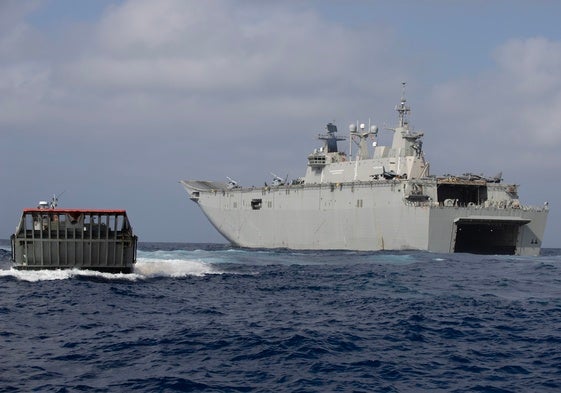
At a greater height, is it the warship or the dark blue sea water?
the warship

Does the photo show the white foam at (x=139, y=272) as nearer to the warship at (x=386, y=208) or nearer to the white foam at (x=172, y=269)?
the white foam at (x=172, y=269)

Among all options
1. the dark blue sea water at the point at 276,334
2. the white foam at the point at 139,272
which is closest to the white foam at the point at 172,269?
the white foam at the point at 139,272

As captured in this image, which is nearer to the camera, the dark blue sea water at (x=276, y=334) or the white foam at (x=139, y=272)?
the dark blue sea water at (x=276, y=334)

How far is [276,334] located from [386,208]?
3684cm

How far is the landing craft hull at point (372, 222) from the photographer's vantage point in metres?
51.2

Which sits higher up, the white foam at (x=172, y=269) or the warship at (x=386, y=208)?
the warship at (x=386, y=208)

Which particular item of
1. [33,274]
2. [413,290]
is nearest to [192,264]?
[33,274]

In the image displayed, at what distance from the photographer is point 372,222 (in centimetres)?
5522

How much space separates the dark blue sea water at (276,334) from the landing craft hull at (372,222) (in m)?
19.9

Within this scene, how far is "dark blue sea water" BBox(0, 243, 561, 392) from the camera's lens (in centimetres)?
1365

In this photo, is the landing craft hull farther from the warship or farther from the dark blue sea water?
the dark blue sea water

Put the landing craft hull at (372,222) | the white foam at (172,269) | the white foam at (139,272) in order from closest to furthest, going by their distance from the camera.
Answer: the white foam at (139,272) → the white foam at (172,269) → the landing craft hull at (372,222)

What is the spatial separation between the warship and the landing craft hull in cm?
7

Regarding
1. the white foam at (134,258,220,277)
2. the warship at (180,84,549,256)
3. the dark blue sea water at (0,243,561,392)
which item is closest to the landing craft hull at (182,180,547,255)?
the warship at (180,84,549,256)
